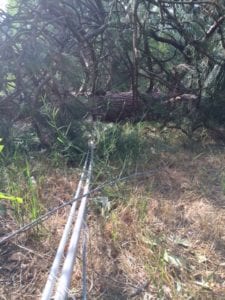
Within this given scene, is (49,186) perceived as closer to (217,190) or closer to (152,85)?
(217,190)

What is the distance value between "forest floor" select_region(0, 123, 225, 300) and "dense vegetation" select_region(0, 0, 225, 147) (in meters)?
0.54

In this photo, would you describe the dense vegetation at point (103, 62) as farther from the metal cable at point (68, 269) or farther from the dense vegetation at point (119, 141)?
the metal cable at point (68, 269)

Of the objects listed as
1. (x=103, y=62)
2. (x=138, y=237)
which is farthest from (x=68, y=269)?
(x=103, y=62)

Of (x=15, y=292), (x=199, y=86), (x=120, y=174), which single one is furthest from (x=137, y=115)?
(x=15, y=292)

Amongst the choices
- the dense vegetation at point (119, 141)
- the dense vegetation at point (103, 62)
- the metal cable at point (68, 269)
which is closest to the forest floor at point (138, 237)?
the dense vegetation at point (119, 141)

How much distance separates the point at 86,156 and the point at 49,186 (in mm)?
404

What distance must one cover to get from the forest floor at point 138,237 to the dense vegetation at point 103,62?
54cm

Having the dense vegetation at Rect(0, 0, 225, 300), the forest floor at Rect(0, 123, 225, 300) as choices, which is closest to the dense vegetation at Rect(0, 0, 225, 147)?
the dense vegetation at Rect(0, 0, 225, 300)

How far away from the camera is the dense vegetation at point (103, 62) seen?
8.77 feet

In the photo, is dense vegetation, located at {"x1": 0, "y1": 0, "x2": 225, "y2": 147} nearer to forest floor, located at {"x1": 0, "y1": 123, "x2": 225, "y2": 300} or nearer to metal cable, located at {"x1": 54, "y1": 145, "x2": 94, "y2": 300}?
forest floor, located at {"x1": 0, "y1": 123, "x2": 225, "y2": 300}

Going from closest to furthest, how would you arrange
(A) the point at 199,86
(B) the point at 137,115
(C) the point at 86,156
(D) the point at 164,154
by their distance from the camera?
(C) the point at 86,156 < (D) the point at 164,154 < (A) the point at 199,86 < (B) the point at 137,115

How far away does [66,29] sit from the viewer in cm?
289

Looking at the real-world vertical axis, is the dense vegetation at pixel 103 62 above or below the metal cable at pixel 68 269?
above

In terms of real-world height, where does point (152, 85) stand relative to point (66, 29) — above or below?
below
